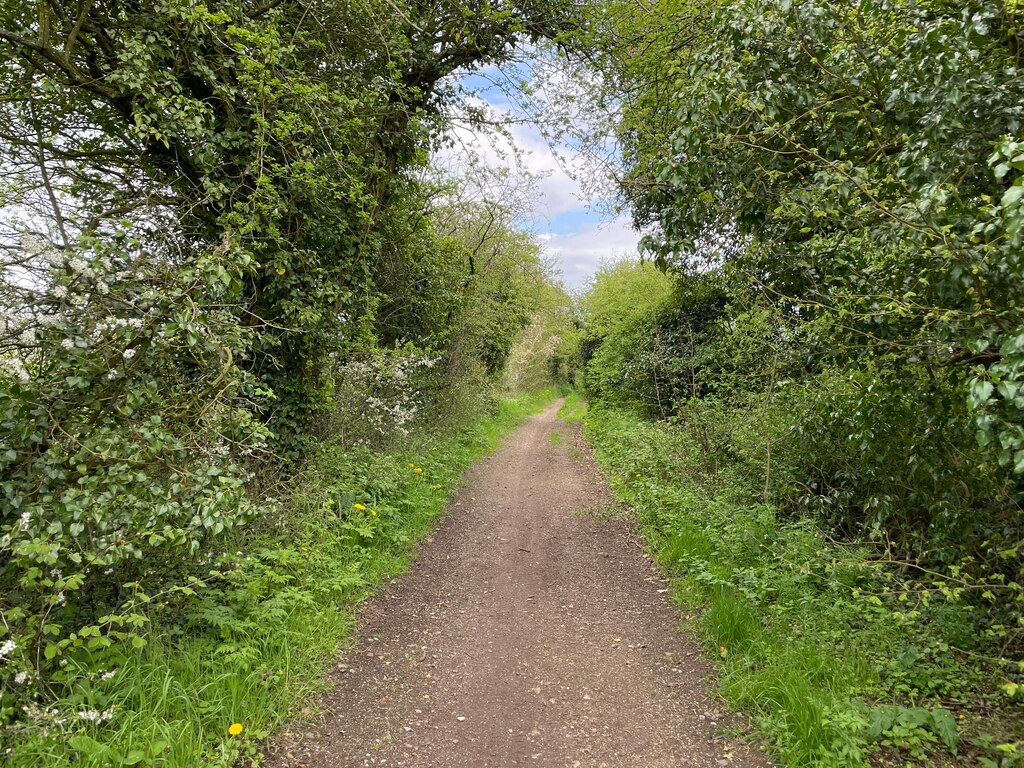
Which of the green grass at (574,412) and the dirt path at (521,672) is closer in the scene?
the dirt path at (521,672)

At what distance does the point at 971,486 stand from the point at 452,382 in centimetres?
1010

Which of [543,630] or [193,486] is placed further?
[543,630]

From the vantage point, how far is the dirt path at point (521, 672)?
302cm

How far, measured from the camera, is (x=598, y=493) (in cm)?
844

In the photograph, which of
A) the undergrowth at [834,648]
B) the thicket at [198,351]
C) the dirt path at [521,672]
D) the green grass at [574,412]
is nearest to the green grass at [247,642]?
the thicket at [198,351]

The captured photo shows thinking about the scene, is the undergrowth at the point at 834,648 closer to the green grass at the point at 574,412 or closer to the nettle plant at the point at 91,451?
the nettle plant at the point at 91,451

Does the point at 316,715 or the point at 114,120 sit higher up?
the point at 114,120

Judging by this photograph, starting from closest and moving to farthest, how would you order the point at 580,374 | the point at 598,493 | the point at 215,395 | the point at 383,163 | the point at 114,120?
the point at 215,395 → the point at 114,120 → the point at 383,163 → the point at 598,493 → the point at 580,374

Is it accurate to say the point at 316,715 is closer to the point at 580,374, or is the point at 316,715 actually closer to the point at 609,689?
the point at 609,689

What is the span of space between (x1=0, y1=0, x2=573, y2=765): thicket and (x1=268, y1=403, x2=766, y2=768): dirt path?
18.3 inches

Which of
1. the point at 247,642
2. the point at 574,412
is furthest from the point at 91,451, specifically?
the point at 574,412

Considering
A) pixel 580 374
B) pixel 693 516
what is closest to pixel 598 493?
pixel 693 516

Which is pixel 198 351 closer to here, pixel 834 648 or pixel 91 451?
pixel 91 451

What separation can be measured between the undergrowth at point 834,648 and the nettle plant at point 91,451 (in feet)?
11.6
